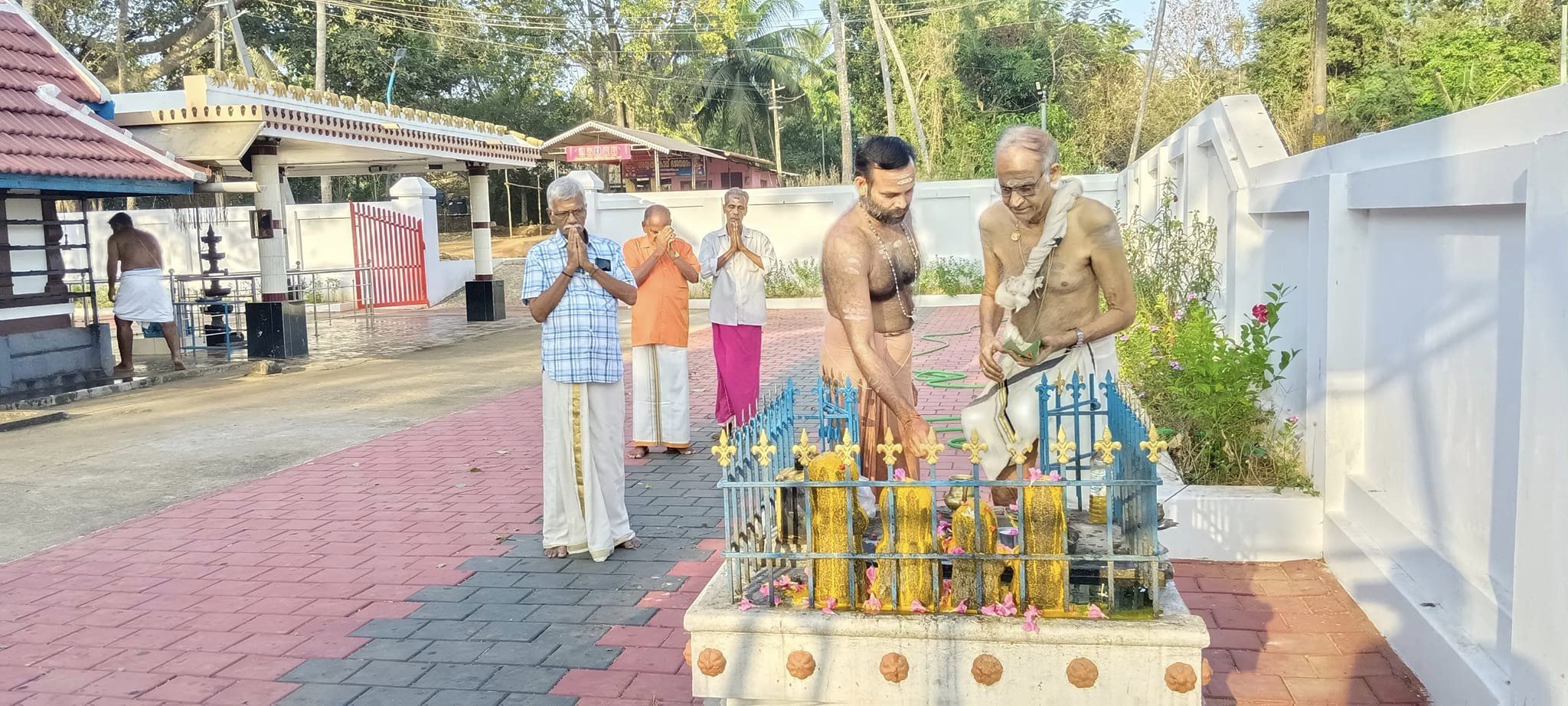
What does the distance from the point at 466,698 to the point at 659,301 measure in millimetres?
3810

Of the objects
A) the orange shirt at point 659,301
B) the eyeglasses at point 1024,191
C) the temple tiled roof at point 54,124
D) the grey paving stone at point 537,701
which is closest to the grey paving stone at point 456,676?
the grey paving stone at point 537,701

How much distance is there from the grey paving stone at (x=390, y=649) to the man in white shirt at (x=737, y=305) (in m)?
3.46

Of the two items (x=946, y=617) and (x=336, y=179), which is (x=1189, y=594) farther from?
(x=336, y=179)

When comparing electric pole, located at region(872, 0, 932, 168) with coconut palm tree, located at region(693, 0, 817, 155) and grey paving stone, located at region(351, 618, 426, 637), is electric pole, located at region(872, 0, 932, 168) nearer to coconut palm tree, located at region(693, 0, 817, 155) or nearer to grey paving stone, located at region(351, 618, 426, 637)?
coconut palm tree, located at region(693, 0, 817, 155)

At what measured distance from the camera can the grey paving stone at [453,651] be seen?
4188mm

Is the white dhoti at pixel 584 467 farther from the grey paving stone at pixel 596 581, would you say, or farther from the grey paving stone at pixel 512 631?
the grey paving stone at pixel 512 631

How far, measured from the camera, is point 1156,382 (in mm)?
6293

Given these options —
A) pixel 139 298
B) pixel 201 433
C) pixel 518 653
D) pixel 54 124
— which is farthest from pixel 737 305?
pixel 139 298

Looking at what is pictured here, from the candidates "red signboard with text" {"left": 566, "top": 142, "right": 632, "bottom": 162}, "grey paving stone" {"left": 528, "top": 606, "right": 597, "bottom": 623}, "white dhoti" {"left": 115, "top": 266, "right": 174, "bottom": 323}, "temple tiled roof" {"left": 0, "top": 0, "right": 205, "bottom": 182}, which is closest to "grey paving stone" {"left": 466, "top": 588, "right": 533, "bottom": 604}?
"grey paving stone" {"left": 528, "top": 606, "right": 597, "bottom": 623}

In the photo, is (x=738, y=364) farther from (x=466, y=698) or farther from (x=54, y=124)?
(x=54, y=124)

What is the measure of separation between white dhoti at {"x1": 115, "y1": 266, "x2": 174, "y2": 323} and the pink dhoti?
7.99m

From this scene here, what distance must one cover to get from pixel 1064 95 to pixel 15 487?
31.6 metres

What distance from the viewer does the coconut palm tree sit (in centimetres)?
4006

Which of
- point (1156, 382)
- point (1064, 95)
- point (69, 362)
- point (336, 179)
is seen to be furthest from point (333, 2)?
point (1156, 382)
